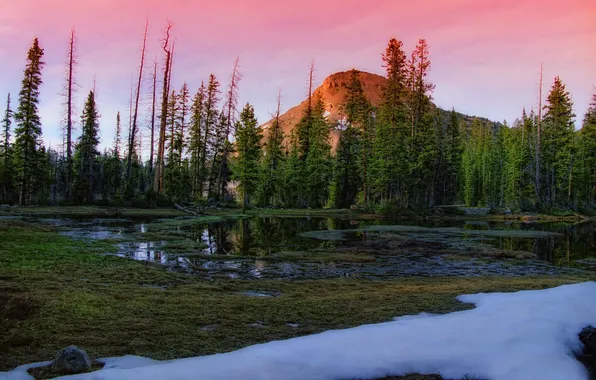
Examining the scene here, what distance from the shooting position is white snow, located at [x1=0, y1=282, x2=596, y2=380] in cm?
396

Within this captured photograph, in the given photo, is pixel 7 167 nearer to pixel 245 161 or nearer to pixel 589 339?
pixel 245 161

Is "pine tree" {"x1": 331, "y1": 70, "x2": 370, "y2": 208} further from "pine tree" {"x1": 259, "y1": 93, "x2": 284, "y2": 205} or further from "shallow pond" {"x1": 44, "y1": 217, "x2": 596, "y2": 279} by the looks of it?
"shallow pond" {"x1": 44, "y1": 217, "x2": 596, "y2": 279}

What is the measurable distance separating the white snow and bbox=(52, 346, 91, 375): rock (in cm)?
25

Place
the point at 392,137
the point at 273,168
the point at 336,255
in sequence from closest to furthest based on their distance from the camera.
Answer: the point at 336,255 → the point at 392,137 → the point at 273,168

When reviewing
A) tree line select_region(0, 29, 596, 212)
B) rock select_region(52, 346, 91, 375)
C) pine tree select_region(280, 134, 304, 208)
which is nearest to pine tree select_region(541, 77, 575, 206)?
tree line select_region(0, 29, 596, 212)

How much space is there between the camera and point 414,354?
451cm

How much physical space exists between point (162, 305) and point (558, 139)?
2549 inches

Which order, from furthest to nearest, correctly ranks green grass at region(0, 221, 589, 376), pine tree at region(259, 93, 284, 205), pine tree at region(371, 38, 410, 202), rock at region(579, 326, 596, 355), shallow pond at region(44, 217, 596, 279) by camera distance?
pine tree at region(259, 93, 284, 205) → pine tree at region(371, 38, 410, 202) → shallow pond at region(44, 217, 596, 279) → rock at region(579, 326, 596, 355) → green grass at region(0, 221, 589, 376)

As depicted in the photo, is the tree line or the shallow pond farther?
the tree line

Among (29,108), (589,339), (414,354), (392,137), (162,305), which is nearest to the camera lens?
(414,354)

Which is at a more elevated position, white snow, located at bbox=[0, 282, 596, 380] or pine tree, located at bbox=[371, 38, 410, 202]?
pine tree, located at bbox=[371, 38, 410, 202]

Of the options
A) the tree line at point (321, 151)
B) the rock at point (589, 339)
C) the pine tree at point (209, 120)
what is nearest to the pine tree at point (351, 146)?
the tree line at point (321, 151)

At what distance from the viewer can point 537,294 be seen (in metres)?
7.20

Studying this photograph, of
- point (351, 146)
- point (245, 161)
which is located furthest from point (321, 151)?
point (245, 161)
